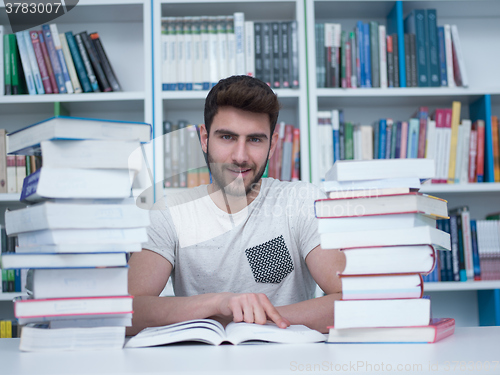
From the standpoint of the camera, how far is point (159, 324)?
3.13 feet

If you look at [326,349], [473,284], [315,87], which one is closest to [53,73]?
[315,87]

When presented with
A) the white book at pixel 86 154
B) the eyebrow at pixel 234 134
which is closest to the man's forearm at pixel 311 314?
the white book at pixel 86 154

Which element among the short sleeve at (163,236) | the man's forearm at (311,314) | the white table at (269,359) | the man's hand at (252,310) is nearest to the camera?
the white table at (269,359)

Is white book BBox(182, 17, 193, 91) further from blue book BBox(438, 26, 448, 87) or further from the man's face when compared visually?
blue book BBox(438, 26, 448, 87)

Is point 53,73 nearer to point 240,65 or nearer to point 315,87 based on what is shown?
point 240,65

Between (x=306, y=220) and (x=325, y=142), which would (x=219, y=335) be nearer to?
(x=306, y=220)

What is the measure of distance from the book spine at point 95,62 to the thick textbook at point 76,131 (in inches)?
52.1

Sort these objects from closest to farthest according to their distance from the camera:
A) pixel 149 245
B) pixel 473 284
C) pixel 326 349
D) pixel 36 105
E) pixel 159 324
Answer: pixel 326 349, pixel 159 324, pixel 149 245, pixel 473 284, pixel 36 105

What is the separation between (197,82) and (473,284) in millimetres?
1427

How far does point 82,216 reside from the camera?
716mm

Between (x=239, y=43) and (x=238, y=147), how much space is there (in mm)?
807

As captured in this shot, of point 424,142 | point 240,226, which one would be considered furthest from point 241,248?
point 424,142

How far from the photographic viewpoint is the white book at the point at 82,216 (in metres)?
0.70

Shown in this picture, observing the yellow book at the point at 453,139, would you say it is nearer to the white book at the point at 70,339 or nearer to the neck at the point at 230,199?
the neck at the point at 230,199
